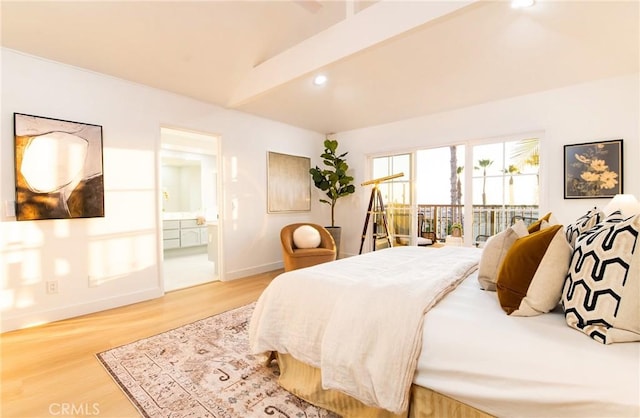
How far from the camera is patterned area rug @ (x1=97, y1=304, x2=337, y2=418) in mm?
1513

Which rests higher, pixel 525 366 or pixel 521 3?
pixel 521 3

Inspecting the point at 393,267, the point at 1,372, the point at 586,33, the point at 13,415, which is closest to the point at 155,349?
the point at 13,415

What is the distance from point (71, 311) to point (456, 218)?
684 cm

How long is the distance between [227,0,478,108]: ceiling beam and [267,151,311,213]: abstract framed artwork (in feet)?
4.74

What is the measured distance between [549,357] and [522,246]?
0.49 m

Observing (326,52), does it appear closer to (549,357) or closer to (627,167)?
(549,357)

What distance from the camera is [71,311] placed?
9.10 feet

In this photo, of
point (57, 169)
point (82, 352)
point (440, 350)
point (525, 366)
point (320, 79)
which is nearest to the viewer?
point (525, 366)

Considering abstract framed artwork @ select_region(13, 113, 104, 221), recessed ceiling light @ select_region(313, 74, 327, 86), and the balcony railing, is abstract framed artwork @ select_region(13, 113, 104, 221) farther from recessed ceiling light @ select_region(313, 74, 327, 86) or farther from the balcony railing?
the balcony railing

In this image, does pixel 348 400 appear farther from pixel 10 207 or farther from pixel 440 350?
pixel 10 207

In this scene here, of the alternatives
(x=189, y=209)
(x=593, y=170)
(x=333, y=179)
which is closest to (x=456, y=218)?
(x=333, y=179)

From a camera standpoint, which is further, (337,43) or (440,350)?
(337,43)

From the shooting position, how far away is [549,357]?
94 cm

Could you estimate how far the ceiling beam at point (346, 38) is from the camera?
82.1 inches
